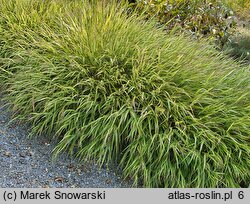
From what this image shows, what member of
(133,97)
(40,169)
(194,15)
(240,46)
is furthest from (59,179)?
(240,46)

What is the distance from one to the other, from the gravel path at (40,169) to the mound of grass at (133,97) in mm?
112

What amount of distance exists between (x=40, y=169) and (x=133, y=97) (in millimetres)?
976

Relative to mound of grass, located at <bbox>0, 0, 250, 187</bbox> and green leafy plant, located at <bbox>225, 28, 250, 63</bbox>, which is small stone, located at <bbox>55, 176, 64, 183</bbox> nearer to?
mound of grass, located at <bbox>0, 0, 250, 187</bbox>

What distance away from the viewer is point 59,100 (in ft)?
10.4

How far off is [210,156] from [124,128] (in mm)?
721

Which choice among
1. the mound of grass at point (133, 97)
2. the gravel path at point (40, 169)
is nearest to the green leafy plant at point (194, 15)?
the mound of grass at point (133, 97)

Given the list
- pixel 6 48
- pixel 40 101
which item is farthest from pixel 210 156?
pixel 6 48

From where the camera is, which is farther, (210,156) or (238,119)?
(238,119)

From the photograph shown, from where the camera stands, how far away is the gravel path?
9.18ft

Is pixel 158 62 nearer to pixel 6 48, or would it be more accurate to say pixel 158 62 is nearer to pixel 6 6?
pixel 6 48

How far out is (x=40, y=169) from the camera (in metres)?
2.92

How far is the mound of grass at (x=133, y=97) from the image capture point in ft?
9.37

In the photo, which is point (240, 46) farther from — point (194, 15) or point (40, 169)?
point (40, 169)

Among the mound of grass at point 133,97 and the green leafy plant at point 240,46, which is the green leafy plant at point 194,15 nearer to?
the green leafy plant at point 240,46
